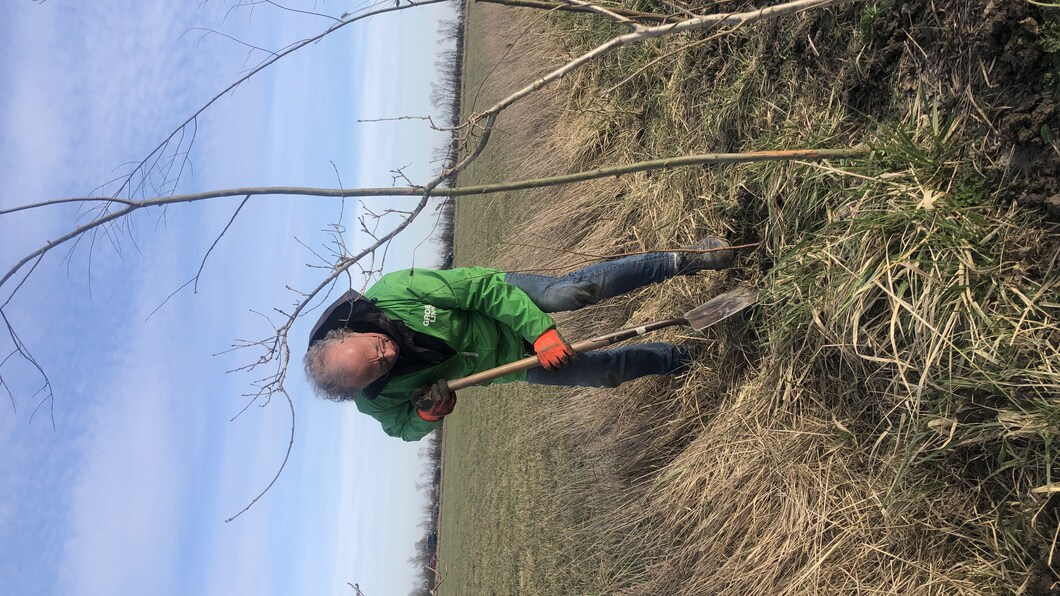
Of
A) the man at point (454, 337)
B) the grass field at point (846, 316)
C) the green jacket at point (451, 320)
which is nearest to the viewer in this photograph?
the grass field at point (846, 316)

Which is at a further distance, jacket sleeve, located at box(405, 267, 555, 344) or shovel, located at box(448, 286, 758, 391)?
jacket sleeve, located at box(405, 267, 555, 344)

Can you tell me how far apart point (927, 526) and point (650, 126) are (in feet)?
9.12

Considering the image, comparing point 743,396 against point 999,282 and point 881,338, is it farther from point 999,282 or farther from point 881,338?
point 999,282

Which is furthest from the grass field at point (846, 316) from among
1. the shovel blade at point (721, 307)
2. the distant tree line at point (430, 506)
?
the distant tree line at point (430, 506)

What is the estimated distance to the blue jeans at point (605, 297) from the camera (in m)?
3.27

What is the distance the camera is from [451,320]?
10.6ft

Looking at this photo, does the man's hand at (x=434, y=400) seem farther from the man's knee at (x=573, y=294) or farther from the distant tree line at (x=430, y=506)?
the distant tree line at (x=430, y=506)

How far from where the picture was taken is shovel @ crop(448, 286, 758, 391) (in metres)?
2.93

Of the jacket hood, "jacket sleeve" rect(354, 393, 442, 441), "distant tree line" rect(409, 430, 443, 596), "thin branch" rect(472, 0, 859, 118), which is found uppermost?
"thin branch" rect(472, 0, 859, 118)

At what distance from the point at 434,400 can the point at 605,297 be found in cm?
104

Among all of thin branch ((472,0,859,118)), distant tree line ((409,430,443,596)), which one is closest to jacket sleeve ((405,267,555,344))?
thin branch ((472,0,859,118))

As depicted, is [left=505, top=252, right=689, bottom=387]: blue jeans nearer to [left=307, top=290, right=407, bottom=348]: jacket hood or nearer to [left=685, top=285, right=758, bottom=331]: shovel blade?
[left=685, top=285, right=758, bottom=331]: shovel blade

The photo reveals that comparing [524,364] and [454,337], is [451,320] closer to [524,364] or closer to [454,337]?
[454,337]

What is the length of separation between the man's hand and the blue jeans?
53cm
